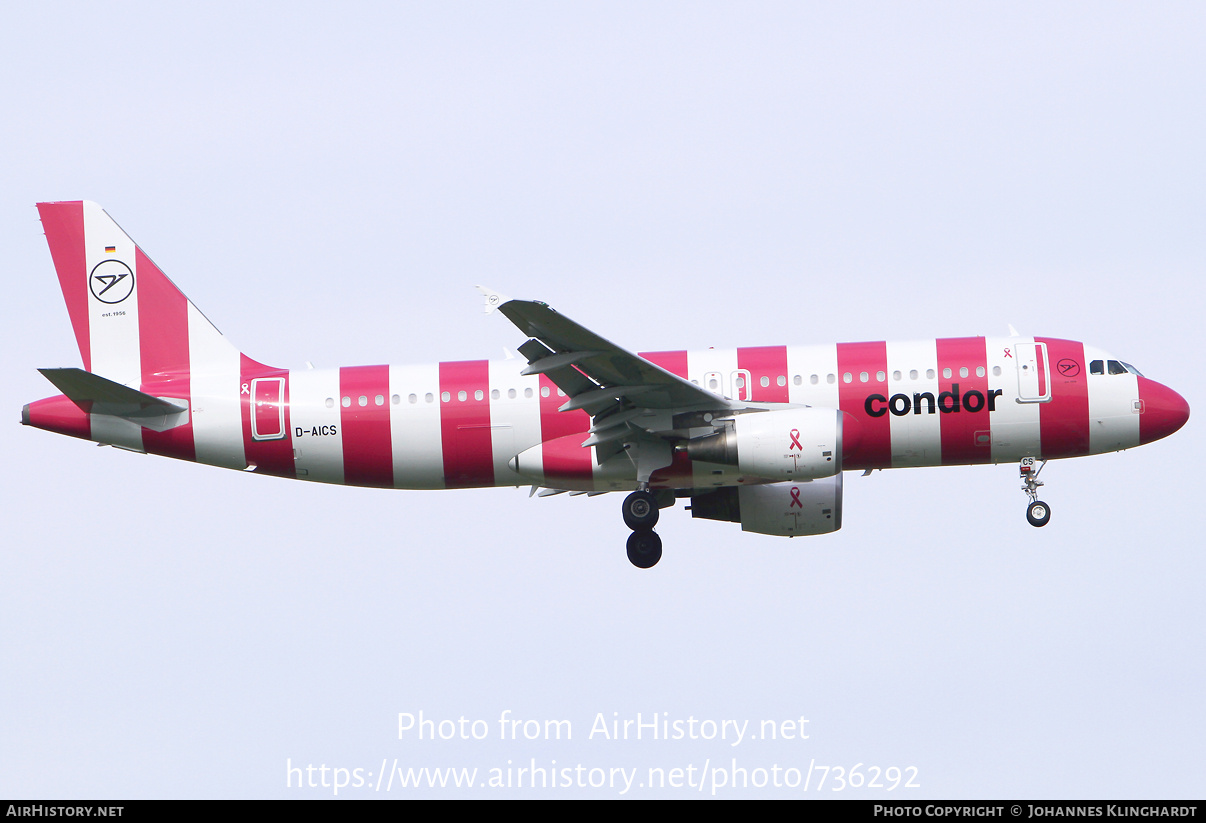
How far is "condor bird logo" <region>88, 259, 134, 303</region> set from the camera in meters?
34.3

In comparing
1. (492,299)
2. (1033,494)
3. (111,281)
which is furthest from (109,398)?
(1033,494)

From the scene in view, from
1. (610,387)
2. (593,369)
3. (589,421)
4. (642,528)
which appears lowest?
(642,528)

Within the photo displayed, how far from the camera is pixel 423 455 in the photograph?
31.6m

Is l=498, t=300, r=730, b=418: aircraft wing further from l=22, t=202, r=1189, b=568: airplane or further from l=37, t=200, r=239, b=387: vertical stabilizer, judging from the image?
l=37, t=200, r=239, b=387: vertical stabilizer

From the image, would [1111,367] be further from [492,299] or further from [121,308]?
[121,308]

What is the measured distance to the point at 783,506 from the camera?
3322 cm

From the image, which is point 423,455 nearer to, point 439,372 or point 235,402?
point 439,372

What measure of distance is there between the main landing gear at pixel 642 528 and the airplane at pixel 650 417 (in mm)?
36

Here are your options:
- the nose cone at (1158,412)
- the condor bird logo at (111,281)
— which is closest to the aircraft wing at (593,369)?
the nose cone at (1158,412)

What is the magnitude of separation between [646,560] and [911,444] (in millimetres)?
6724

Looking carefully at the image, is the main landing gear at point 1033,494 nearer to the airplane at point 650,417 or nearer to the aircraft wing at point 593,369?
the airplane at point 650,417

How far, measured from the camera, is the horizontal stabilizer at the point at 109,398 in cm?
3080

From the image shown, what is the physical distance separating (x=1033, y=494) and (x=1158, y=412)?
11.2 ft

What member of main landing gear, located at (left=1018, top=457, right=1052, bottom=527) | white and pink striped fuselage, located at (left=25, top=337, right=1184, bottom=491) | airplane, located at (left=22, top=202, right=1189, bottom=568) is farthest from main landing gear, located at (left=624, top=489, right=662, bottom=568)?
main landing gear, located at (left=1018, top=457, right=1052, bottom=527)
